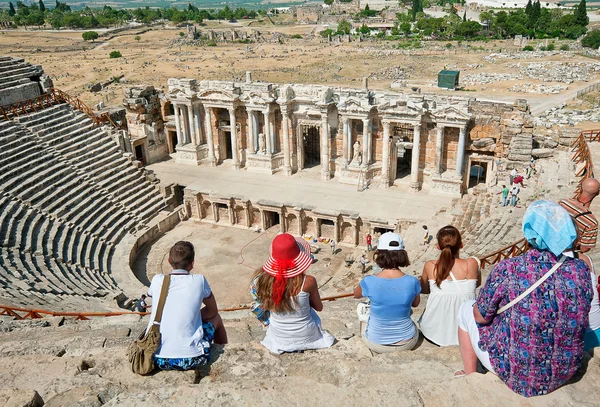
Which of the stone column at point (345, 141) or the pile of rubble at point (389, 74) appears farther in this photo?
the pile of rubble at point (389, 74)

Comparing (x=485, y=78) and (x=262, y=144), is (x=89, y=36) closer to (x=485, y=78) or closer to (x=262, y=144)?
(x=485, y=78)

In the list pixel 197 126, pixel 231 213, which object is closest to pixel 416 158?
pixel 231 213

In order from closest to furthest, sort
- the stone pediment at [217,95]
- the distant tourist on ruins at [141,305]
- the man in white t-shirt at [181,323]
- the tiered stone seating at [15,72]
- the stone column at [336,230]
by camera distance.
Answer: the man in white t-shirt at [181,323] < the distant tourist on ruins at [141,305] < the stone column at [336,230] < the tiered stone seating at [15,72] < the stone pediment at [217,95]

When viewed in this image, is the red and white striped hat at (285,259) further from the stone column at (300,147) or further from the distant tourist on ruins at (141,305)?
the stone column at (300,147)

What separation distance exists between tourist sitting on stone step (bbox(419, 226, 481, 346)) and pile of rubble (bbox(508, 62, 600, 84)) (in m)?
53.8

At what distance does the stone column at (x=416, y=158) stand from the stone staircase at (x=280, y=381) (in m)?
17.7

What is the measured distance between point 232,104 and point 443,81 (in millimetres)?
31560

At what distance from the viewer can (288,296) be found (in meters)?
5.96

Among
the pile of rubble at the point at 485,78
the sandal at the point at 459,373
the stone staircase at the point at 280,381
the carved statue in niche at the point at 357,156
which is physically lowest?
the pile of rubble at the point at 485,78

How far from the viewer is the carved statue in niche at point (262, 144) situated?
26.7 m

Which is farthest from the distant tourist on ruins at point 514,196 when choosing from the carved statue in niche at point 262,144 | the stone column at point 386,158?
the carved statue in niche at point 262,144

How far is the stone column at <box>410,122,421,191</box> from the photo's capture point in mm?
23328

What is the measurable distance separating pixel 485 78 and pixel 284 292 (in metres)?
55.5

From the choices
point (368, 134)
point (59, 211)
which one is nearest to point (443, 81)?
point (368, 134)
